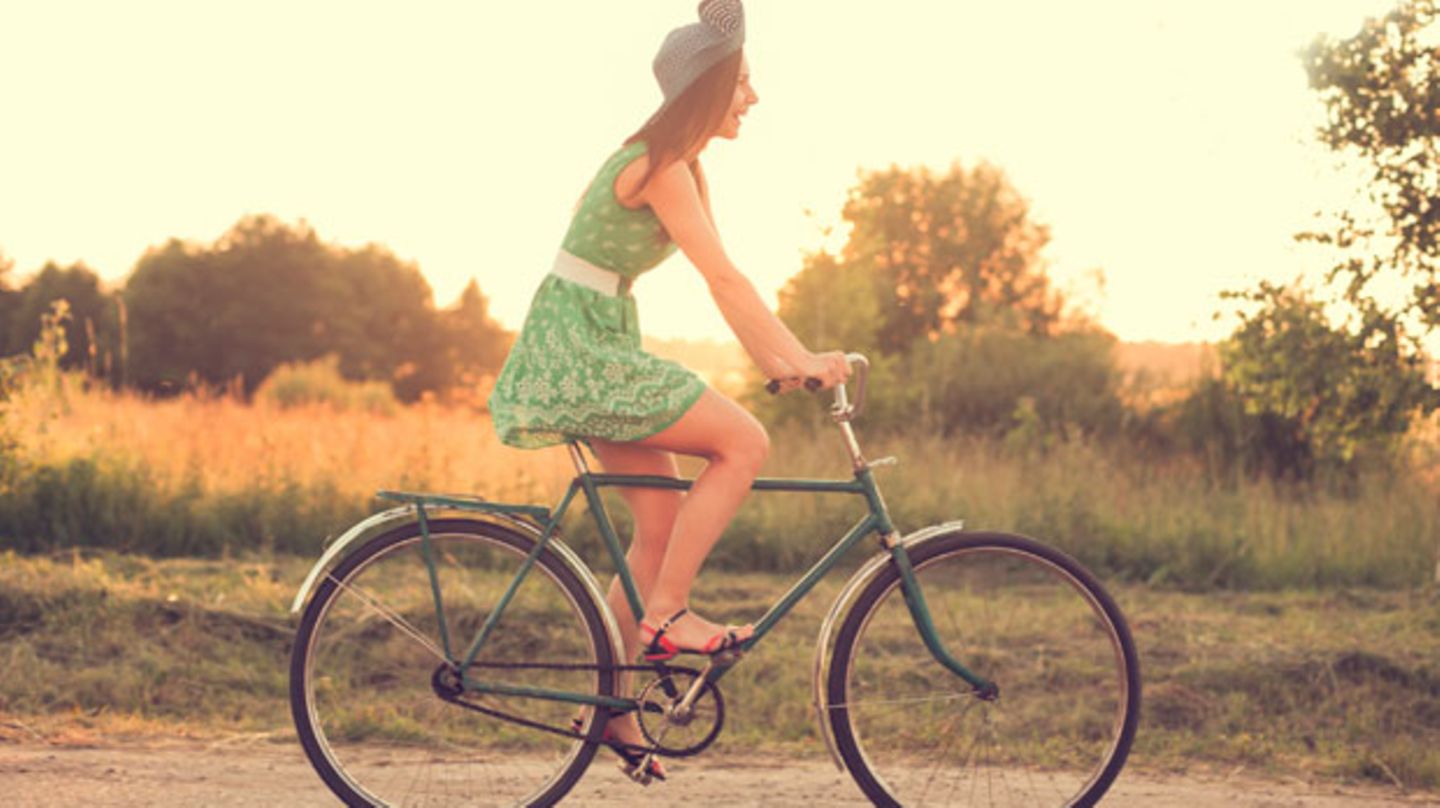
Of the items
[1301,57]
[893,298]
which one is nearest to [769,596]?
[1301,57]

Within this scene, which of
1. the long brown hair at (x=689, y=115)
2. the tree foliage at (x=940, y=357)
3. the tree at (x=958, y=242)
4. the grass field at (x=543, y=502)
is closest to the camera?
the long brown hair at (x=689, y=115)

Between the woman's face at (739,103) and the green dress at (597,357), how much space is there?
0.24 meters

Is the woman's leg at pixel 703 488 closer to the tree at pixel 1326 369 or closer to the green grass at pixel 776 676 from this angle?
the green grass at pixel 776 676

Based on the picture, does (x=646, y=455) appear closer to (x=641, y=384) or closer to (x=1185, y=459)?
(x=641, y=384)

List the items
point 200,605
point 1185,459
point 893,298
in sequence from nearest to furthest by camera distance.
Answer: point 200,605 < point 1185,459 < point 893,298

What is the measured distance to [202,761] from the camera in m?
5.56

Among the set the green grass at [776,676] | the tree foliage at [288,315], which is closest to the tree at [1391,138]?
the green grass at [776,676]

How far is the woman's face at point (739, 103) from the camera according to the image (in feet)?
13.1

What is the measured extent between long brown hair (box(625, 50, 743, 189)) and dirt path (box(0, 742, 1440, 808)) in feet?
6.98

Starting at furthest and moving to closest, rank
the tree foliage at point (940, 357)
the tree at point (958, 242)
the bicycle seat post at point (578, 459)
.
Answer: the tree at point (958, 242) < the tree foliage at point (940, 357) < the bicycle seat post at point (578, 459)

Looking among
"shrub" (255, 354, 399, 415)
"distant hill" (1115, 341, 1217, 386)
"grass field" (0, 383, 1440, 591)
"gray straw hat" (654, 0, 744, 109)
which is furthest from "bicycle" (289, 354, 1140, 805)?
"shrub" (255, 354, 399, 415)

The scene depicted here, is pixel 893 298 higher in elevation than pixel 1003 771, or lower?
higher

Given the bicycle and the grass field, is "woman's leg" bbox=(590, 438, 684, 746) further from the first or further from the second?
the grass field

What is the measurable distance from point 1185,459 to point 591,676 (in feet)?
46.5
